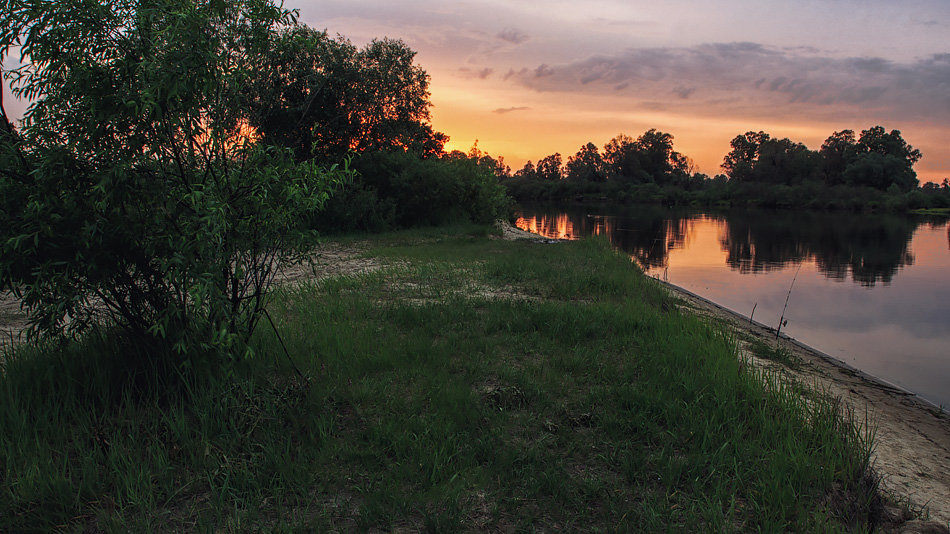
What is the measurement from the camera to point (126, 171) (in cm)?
425

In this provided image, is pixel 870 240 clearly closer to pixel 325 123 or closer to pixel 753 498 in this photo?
pixel 325 123

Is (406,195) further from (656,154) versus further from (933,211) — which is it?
(656,154)

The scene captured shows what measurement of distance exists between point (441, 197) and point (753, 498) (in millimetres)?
24401

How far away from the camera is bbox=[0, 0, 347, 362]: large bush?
13.7 ft

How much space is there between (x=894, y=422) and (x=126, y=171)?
9.53 m

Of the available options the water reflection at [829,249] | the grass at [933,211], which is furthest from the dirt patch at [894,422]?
the grass at [933,211]

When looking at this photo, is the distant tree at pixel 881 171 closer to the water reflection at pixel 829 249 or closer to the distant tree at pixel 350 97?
the water reflection at pixel 829 249

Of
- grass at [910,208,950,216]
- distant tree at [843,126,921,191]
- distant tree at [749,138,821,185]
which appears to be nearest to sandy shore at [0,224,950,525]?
grass at [910,208,950,216]

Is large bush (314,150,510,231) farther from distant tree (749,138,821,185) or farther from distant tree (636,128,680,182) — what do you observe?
distant tree (636,128,680,182)

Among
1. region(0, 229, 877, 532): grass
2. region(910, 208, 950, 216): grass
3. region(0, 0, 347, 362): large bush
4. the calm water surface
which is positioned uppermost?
region(0, 0, 347, 362): large bush

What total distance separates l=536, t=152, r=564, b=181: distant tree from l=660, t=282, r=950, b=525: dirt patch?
14701 cm

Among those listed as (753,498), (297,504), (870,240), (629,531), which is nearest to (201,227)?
(297,504)

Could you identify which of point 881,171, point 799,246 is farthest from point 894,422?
point 881,171

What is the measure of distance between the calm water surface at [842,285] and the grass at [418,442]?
22.3 ft
